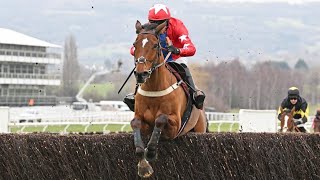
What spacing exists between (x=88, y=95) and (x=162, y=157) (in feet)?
164

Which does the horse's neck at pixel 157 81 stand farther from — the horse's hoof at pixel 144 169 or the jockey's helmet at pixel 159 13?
the horse's hoof at pixel 144 169

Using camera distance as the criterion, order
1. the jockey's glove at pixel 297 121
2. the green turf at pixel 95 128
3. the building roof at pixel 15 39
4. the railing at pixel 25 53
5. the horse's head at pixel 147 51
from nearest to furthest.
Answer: the horse's head at pixel 147 51 < the jockey's glove at pixel 297 121 < the green turf at pixel 95 128 < the building roof at pixel 15 39 < the railing at pixel 25 53

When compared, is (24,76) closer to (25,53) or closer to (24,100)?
(24,100)

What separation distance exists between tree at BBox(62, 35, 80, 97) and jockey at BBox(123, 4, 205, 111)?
5239cm

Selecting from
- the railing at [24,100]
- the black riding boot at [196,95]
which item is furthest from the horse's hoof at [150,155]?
the railing at [24,100]

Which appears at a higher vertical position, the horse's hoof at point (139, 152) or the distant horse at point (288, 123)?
the horse's hoof at point (139, 152)

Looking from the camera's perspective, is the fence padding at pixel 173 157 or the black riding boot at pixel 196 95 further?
the black riding boot at pixel 196 95

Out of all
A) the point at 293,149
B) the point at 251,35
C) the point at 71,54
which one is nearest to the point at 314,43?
the point at 251,35

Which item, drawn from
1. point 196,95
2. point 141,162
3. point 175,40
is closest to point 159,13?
point 175,40

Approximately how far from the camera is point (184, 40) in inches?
354

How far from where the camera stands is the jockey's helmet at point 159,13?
8875 millimetres

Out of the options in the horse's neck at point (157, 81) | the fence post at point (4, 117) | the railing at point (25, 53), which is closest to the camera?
the horse's neck at point (157, 81)

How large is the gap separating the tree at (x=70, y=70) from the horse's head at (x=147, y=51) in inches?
2093

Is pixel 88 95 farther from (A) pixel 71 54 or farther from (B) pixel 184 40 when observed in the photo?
(B) pixel 184 40
